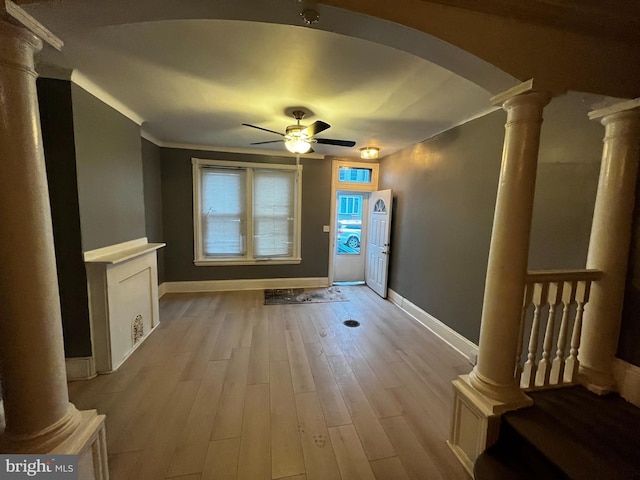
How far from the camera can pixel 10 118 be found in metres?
1.00

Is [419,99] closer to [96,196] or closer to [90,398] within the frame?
[96,196]

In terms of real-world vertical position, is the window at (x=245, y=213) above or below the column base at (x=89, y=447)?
above

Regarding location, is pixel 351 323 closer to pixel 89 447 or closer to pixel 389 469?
pixel 389 469

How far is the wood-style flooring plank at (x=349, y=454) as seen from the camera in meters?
1.52

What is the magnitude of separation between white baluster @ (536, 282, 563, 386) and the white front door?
2.87 meters

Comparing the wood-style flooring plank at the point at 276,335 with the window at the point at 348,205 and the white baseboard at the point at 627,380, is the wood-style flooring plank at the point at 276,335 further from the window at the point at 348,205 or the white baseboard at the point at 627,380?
the window at the point at 348,205

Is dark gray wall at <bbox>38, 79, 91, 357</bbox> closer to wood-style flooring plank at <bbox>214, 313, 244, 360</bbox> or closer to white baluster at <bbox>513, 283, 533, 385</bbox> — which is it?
wood-style flooring plank at <bbox>214, 313, 244, 360</bbox>

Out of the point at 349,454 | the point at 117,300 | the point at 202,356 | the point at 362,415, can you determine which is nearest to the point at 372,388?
the point at 362,415

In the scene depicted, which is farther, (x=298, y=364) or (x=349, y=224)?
(x=349, y=224)

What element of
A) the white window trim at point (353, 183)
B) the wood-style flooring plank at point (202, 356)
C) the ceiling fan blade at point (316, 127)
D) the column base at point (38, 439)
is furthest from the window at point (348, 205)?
the column base at point (38, 439)

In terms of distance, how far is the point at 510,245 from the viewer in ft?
4.67

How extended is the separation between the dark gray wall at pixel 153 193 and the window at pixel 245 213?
536 mm

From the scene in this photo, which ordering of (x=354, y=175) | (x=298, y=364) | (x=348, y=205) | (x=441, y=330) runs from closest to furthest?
(x=298, y=364), (x=441, y=330), (x=354, y=175), (x=348, y=205)

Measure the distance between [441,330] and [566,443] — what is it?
76.8 inches
